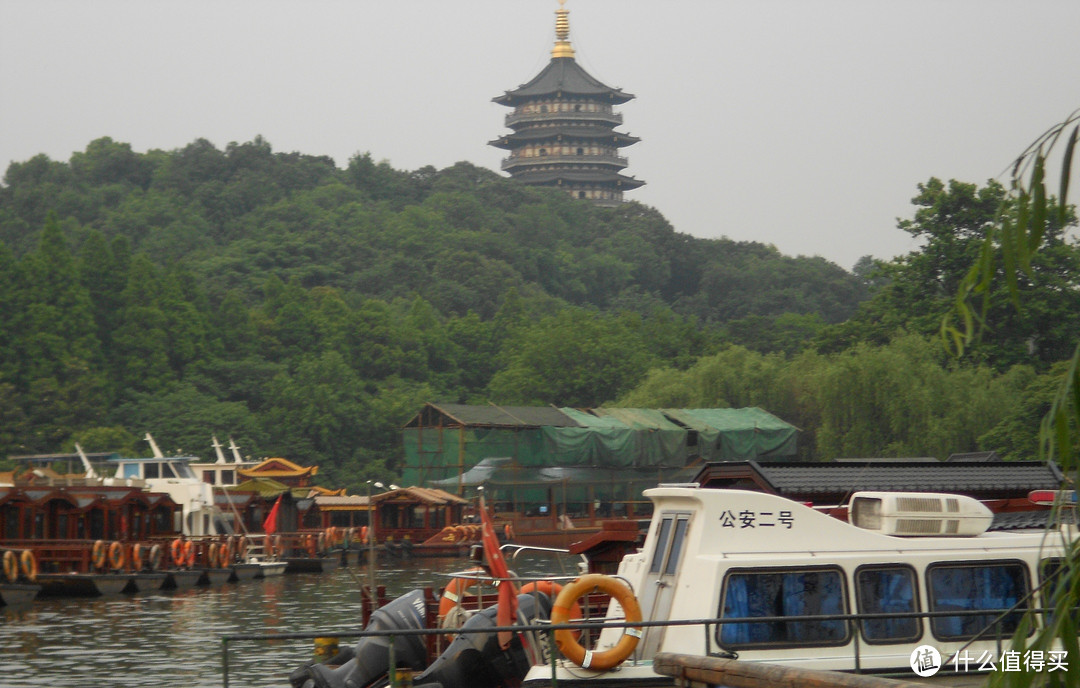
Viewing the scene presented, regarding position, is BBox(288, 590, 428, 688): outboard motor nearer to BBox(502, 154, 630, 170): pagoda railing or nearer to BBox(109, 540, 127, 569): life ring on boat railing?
BBox(109, 540, 127, 569): life ring on boat railing

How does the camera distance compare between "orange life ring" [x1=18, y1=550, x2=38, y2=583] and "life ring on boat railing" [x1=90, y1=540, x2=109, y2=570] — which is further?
"life ring on boat railing" [x1=90, y1=540, x2=109, y2=570]

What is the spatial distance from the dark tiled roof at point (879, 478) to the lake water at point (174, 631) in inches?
130

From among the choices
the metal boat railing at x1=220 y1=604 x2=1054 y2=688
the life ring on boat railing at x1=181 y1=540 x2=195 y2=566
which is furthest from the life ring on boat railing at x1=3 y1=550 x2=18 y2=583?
the metal boat railing at x1=220 y1=604 x2=1054 y2=688

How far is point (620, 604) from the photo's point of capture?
1001 centimetres

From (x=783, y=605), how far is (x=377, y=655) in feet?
13.1

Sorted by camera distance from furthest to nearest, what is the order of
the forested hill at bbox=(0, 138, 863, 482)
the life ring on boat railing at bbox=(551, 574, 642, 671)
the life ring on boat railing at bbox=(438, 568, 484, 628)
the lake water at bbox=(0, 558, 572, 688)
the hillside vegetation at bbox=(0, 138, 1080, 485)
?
the forested hill at bbox=(0, 138, 863, 482) → the hillside vegetation at bbox=(0, 138, 1080, 485) → the lake water at bbox=(0, 558, 572, 688) → the life ring on boat railing at bbox=(438, 568, 484, 628) → the life ring on boat railing at bbox=(551, 574, 642, 671)

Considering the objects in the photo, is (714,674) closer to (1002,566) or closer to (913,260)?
(1002,566)

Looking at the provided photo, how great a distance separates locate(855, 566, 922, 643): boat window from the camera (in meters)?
9.87

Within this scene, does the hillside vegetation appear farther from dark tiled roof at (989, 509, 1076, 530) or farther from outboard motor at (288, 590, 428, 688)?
outboard motor at (288, 590, 428, 688)

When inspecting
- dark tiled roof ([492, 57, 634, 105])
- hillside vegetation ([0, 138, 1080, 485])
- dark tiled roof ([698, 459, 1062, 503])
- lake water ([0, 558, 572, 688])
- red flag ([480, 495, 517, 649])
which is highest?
dark tiled roof ([492, 57, 634, 105])

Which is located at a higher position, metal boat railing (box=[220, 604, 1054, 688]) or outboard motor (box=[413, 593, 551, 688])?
metal boat railing (box=[220, 604, 1054, 688])

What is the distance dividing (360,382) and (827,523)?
67.0m

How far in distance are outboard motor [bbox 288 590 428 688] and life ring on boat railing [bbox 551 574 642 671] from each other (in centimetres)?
245

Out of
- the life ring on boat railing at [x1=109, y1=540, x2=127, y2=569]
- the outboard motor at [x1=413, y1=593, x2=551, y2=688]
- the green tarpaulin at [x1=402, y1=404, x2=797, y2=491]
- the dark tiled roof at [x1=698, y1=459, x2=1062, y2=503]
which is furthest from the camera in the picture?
the green tarpaulin at [x1=402, y1=404, x2=797, y2=491]
